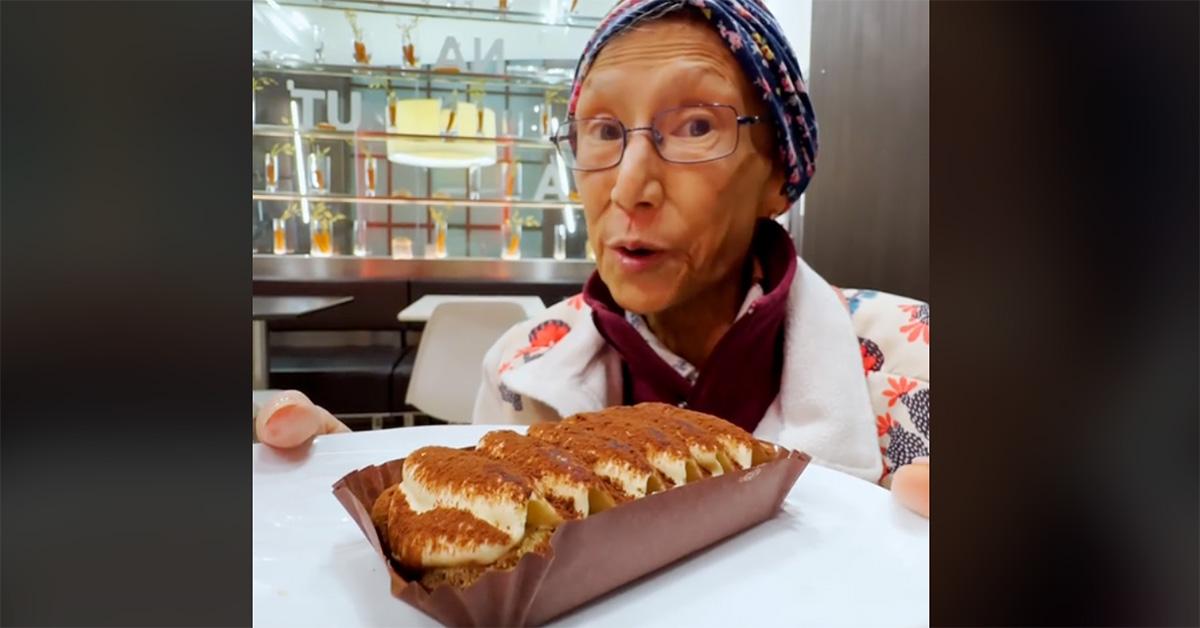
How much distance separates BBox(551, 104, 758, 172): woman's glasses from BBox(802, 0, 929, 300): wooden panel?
6.5 inches

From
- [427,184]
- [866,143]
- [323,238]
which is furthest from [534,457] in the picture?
[427,184]

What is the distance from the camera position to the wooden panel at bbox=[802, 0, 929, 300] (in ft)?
2.31

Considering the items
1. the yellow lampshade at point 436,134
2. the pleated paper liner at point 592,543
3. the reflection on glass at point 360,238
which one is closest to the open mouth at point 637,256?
the pleated paper liner at point 592,543

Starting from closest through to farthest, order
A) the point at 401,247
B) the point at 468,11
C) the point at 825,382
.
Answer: the point at 468,11
the point at 825,382
the point at 401,247

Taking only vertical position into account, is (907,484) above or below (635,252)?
below

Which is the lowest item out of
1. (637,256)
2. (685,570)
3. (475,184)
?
(685,570)

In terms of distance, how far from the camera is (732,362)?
0.67 metres

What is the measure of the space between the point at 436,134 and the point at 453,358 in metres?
1.24

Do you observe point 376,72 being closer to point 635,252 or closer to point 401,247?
point 635,252

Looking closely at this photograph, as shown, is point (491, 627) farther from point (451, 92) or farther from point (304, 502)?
point (451, 92)

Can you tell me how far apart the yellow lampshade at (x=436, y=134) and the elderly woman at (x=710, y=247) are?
49.4 inches
